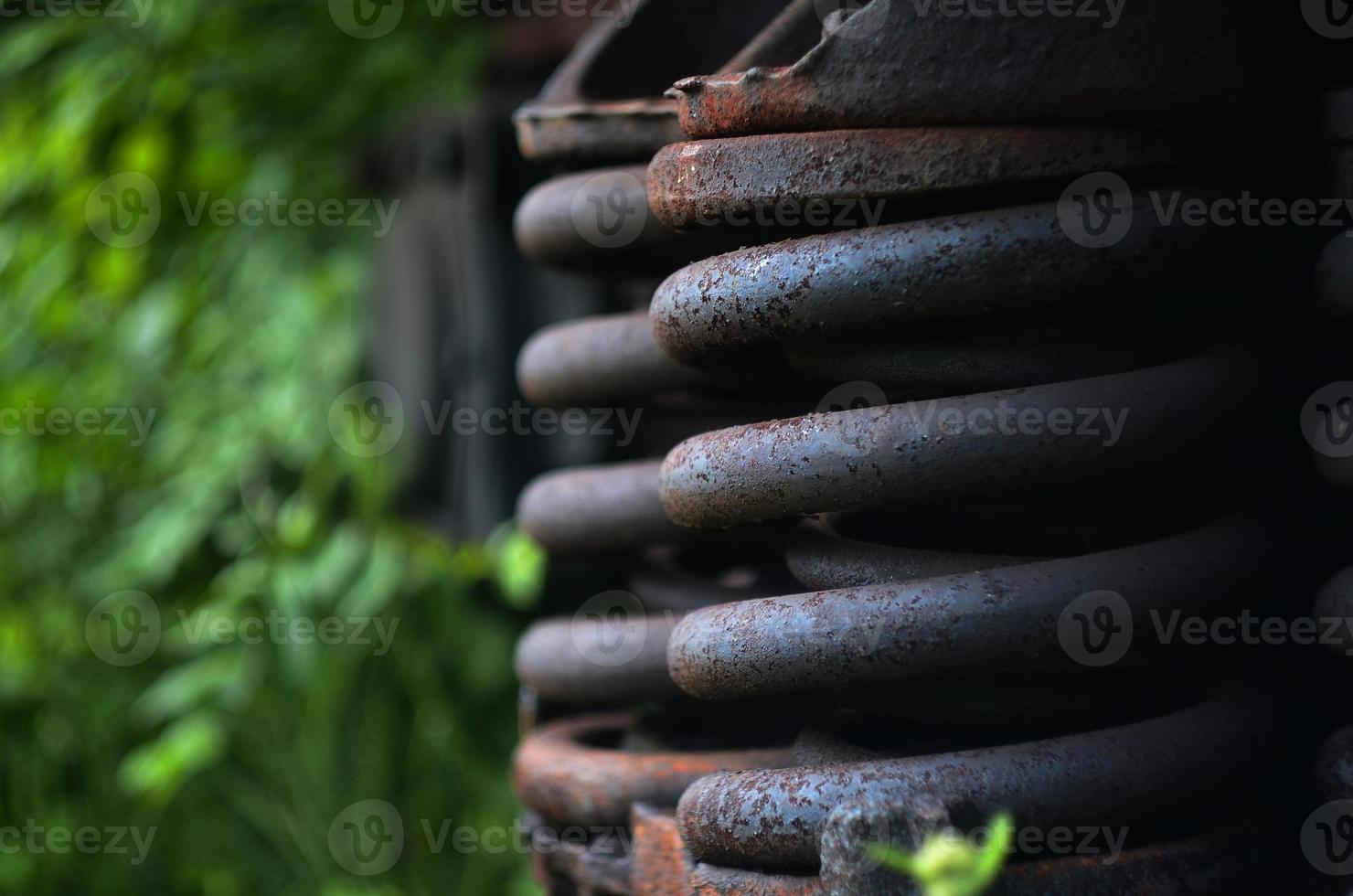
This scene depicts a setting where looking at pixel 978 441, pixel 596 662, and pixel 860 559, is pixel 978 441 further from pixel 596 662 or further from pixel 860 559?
pixel 596 662

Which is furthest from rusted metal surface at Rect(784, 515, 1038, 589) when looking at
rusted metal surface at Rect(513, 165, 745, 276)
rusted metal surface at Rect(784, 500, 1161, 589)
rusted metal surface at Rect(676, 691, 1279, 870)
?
rusted metal surface at Rect(513, 165, 745, 276)

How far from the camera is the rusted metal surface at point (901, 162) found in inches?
29.0

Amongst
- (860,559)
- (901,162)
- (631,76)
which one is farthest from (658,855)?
(631,76)

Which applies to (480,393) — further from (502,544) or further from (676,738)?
(676,738)

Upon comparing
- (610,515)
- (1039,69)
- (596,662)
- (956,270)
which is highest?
(1039,69)

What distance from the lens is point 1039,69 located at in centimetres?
73

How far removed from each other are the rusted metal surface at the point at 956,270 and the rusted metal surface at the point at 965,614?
145 mm

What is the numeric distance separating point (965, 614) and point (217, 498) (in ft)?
7.02

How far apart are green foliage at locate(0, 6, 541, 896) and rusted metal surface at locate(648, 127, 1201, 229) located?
1.53 metres

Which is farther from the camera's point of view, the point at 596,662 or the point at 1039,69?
the point at 596,662

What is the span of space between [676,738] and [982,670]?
358mm

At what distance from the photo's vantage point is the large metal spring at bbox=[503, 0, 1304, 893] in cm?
73

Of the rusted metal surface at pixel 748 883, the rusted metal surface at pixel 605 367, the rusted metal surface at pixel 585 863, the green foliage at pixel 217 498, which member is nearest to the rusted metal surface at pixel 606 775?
the rusted metal surface at pixel 585 863

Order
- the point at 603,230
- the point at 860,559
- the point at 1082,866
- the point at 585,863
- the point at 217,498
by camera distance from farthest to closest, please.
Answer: the point at 217,498
the point at 603,230
the point at 585,863
the point at 860,559
the point at 1082,866
